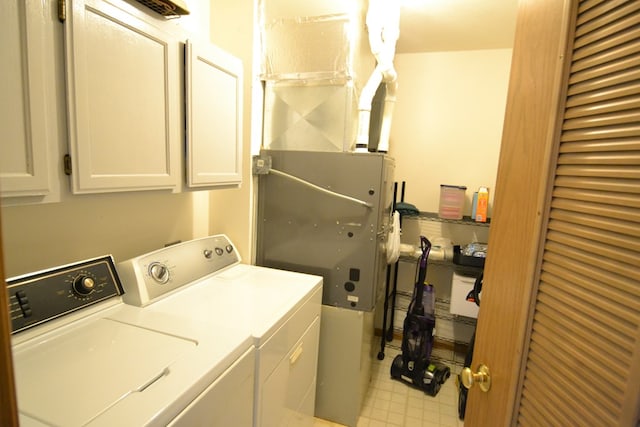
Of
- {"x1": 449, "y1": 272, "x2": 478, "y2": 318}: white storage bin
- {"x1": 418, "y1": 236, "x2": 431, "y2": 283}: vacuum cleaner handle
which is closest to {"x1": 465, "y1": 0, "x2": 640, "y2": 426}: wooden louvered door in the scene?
{"x1": 418, "y1": 236, "x2": 431, "y2": 283}: vacuum cleaner handle

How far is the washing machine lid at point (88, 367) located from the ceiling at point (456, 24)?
7.89 feet

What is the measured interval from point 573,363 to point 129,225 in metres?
1.67

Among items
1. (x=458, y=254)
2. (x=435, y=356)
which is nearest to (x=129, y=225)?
(x=458, y=254)

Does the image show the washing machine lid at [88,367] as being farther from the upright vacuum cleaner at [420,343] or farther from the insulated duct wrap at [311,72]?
the upright vacuum cleaner at [420,343]

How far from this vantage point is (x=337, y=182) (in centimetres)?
192

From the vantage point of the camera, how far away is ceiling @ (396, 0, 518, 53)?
2.16 meters

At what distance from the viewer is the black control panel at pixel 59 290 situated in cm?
99

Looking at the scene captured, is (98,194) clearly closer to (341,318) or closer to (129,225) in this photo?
→ (129,225)

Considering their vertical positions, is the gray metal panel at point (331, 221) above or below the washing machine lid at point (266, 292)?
above

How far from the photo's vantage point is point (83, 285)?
3.84ft

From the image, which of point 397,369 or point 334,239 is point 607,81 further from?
point 397,369

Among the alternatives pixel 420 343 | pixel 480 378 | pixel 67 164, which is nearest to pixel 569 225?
pixel 480 378

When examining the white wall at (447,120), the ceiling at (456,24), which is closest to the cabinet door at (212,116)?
the ceiling at (456,24)

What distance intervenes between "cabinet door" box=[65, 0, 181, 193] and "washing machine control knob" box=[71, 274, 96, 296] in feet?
1.29
